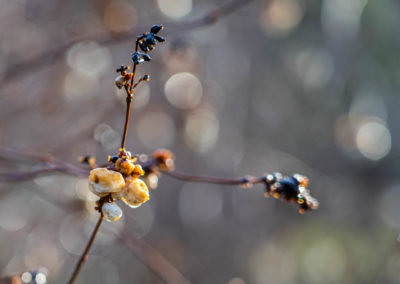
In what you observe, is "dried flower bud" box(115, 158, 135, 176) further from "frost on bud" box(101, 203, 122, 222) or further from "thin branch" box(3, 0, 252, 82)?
"thin branch" box(3, 0, 252, 82)

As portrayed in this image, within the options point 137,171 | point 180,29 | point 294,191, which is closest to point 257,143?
point 180,29

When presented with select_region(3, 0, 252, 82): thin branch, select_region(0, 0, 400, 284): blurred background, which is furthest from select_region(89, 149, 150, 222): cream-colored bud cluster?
select_region(0, 0, 400, 284): blurred background

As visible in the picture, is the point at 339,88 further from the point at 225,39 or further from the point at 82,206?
the point at 82,206

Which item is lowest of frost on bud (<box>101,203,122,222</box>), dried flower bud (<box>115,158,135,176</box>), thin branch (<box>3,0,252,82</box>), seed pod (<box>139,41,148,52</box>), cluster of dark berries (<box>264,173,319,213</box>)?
frost on bud (<box>101,203,122,222</box>)

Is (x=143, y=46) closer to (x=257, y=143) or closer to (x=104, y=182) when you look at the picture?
(x=104, y=182)

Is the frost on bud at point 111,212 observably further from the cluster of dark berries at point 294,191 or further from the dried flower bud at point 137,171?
the cluster of dark berries at point 294,191

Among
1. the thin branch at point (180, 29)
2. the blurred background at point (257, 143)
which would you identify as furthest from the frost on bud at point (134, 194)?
the blurred background at point (257, 143)

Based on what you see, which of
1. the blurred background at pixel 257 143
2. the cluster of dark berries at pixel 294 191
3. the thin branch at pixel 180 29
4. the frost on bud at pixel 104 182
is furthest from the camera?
the blurred background at pixel 257 143
